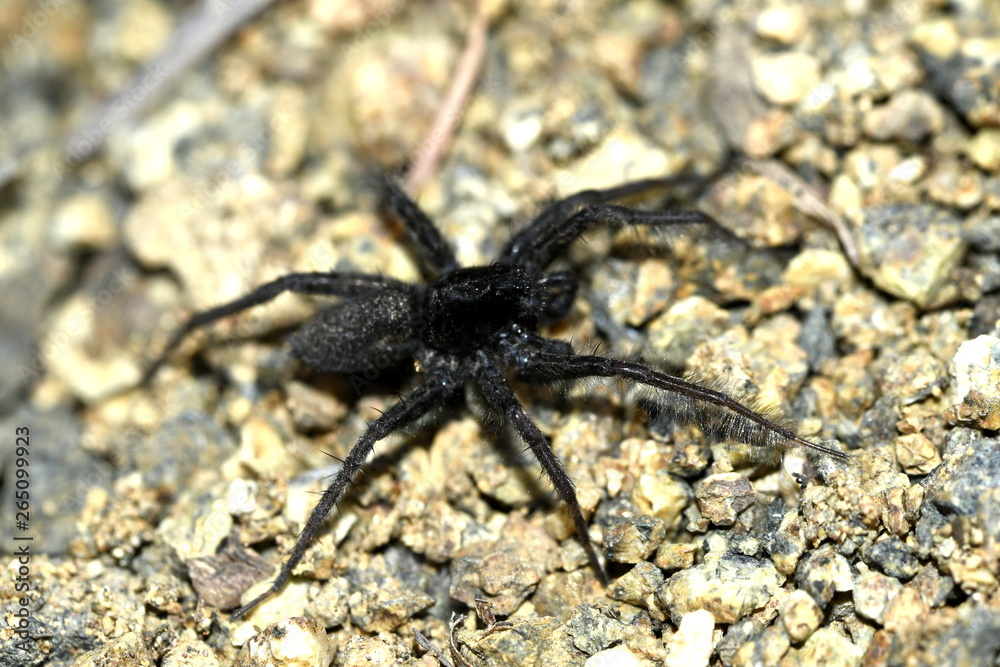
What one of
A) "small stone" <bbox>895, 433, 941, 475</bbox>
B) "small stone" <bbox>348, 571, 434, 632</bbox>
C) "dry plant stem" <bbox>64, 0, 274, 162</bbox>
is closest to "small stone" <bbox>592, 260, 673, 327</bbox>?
"small stone" <bbox>895, 433, 941, 475</bbox>

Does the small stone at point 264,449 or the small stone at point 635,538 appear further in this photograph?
the small stone at point 264,449

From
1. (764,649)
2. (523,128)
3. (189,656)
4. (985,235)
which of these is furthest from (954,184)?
(189,656)

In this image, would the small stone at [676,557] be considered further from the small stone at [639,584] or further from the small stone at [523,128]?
the small stone at [523,128]

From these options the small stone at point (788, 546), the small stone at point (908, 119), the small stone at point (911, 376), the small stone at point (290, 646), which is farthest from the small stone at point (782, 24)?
the small stone at point (290, 646)

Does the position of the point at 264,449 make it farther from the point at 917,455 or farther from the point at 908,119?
the point at 908,119

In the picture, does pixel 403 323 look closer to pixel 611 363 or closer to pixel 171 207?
pixel 611 363

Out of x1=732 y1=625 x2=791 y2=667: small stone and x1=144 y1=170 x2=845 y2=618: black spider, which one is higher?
x1=144 y1=170 x2=845 y2=618: black spider

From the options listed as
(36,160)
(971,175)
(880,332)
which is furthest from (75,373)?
(971,175)

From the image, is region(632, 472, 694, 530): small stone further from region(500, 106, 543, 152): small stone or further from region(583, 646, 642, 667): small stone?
region(500, 106, 543, 152): small stone
